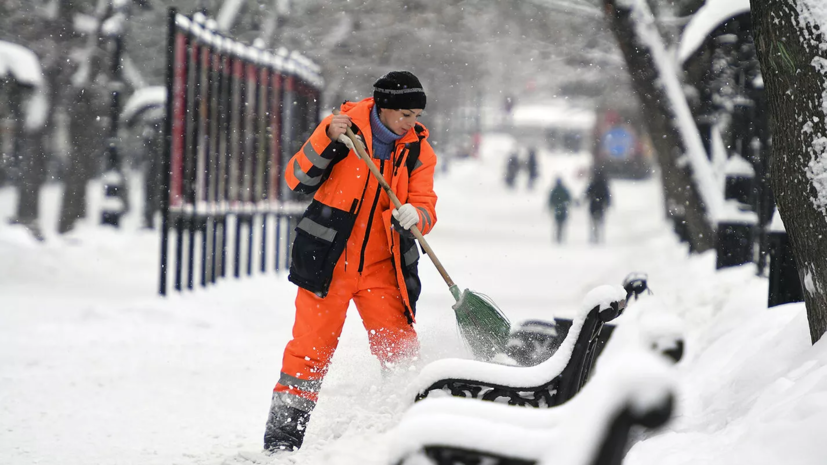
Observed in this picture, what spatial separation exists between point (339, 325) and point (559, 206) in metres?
16.9

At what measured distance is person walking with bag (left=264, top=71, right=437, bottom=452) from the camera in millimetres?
3955

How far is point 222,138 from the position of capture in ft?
31.0

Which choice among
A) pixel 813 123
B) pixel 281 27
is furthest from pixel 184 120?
pixel 281 27

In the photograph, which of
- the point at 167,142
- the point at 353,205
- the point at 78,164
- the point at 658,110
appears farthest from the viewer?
the point at 78,164

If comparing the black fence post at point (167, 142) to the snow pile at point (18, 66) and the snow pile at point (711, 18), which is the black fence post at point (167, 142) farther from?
the snow pile at point (711, 18)

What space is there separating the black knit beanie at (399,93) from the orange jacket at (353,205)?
0.55 feet

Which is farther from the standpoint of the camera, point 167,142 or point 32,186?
point 32,186

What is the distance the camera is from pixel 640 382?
1527 millimetres

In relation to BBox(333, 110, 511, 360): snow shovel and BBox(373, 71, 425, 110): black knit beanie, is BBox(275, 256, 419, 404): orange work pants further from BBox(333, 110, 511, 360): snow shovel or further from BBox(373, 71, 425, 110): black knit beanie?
BBox(373, 71, 425, 110): black knit beanie

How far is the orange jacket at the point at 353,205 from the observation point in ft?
13.0

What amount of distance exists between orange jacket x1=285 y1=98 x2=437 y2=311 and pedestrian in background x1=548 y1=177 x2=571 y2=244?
52.1ft

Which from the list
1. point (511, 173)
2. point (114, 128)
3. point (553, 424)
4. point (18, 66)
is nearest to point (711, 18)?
point (553, 424)

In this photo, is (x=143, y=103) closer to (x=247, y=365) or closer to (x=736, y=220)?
(x=247, y=365)

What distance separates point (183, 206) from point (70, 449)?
443cm
